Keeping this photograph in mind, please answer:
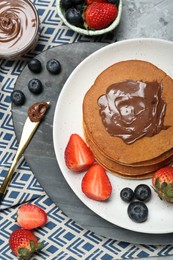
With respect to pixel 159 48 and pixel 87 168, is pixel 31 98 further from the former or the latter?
pixel 159 48

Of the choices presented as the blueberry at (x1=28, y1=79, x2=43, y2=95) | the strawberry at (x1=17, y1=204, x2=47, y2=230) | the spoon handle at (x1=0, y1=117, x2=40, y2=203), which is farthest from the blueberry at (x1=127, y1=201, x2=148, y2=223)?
the blueberry at (x1=28, y1=79, x2=43, y2=95)

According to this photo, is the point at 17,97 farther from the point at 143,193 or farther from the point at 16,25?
the point at 143,193

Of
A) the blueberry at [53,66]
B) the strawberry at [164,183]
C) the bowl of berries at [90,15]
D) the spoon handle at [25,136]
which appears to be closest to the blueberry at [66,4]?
the bowl of berries at [90,15]

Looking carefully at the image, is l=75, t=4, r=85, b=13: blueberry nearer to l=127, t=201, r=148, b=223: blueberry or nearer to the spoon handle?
the spoon handle

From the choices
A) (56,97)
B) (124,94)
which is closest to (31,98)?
(56,97)

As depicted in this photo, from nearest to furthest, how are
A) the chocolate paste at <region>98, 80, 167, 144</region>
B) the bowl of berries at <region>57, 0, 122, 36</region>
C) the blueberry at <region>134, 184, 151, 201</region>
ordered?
1. the chocolate paste at <region>98, 80, 167, 144</region>
2. the blueberry at <region>134, 184, 151, 201</region>
3. the bowl of berries at <region>57, 0, 122, 36</region>

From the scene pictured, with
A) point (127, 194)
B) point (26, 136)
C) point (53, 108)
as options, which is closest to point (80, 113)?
point (53, 108)
